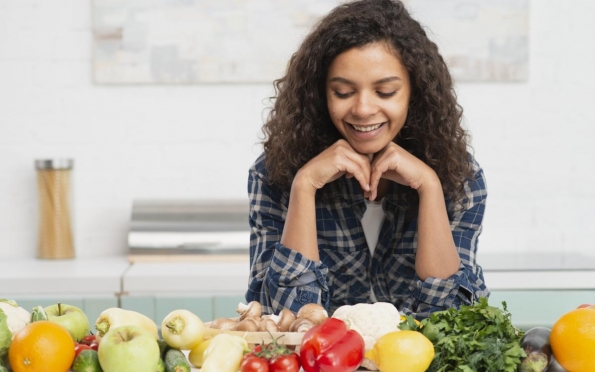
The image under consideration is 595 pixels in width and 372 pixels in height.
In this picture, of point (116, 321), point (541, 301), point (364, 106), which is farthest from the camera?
point (541, 301)

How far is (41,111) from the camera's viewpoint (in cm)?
305

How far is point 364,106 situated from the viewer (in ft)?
4.98

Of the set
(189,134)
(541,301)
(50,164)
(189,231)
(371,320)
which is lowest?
(541,301)

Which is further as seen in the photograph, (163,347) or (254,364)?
(163,347)

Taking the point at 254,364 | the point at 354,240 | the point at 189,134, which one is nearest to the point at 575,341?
the point at 254,364

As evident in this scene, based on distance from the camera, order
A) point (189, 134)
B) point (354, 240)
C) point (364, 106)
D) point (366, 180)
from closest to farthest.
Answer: point (364, 106), point (366, 180), point (354, 240), point (189, 134)

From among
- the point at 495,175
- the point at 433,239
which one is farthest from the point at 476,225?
the point at 495,175

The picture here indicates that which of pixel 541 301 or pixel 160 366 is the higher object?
pixel 160 366

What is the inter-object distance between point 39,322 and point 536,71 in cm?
259

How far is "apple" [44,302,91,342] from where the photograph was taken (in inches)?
45.1

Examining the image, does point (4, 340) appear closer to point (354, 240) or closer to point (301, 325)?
point (301, 325)

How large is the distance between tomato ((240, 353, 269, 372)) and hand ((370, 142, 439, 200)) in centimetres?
70

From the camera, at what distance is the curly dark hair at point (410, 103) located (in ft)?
5.17

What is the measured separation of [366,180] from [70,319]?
0.73 m
